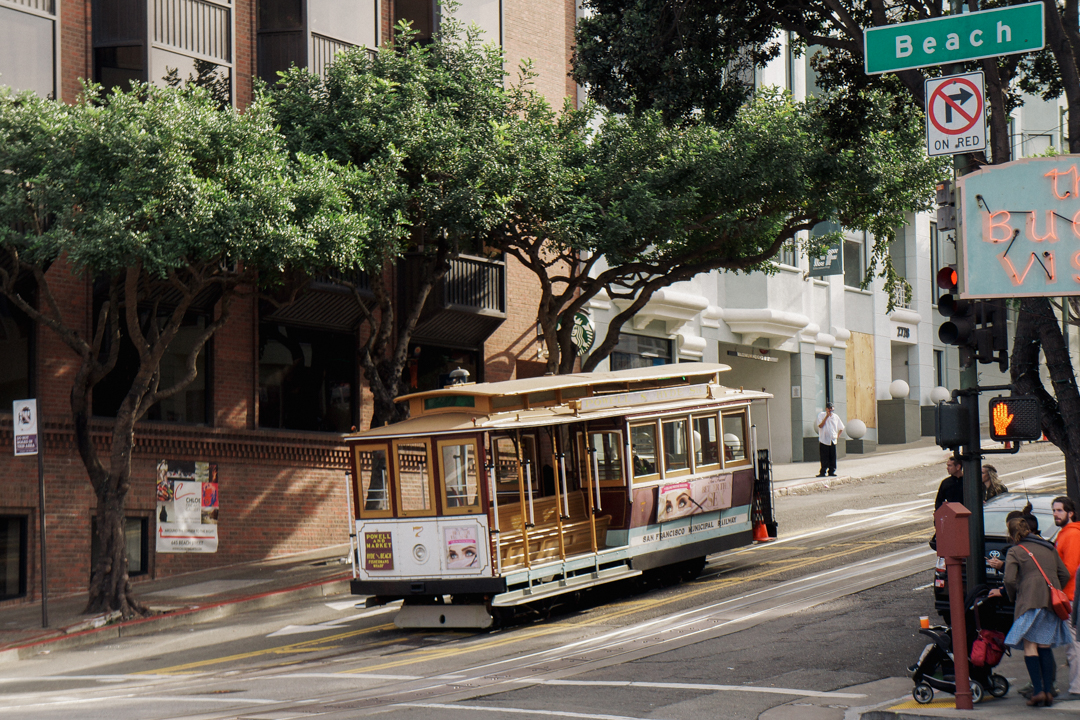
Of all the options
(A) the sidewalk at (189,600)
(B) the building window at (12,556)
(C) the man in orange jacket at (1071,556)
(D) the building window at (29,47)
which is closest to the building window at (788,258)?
(A) the sidewalk at (189,600)

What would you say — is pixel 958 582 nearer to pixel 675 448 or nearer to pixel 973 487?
pixel 973 487

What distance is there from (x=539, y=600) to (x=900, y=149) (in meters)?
11.9

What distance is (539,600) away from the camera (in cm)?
1622

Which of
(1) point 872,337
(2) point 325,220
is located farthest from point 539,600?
(1) point 872,337

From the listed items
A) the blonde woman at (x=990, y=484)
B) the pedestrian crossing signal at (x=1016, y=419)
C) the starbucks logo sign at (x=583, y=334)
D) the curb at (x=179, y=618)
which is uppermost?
the starbucks logo sign at (x=583, y=334)

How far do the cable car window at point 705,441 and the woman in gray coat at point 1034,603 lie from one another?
7.75 meters

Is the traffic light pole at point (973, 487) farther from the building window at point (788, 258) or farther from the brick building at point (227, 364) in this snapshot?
the building window at point (788, 258)

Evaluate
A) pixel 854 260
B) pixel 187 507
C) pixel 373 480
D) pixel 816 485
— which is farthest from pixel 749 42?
pixel 854 260

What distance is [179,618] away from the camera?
17859 millimetres

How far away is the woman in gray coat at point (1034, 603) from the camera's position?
1032cm

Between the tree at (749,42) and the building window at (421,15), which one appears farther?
the building window at (421,15)

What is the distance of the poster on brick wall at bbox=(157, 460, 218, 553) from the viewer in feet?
71.7

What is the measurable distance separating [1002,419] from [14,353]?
51.0 ft

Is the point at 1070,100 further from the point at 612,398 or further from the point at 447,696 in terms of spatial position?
the point at 447,696
